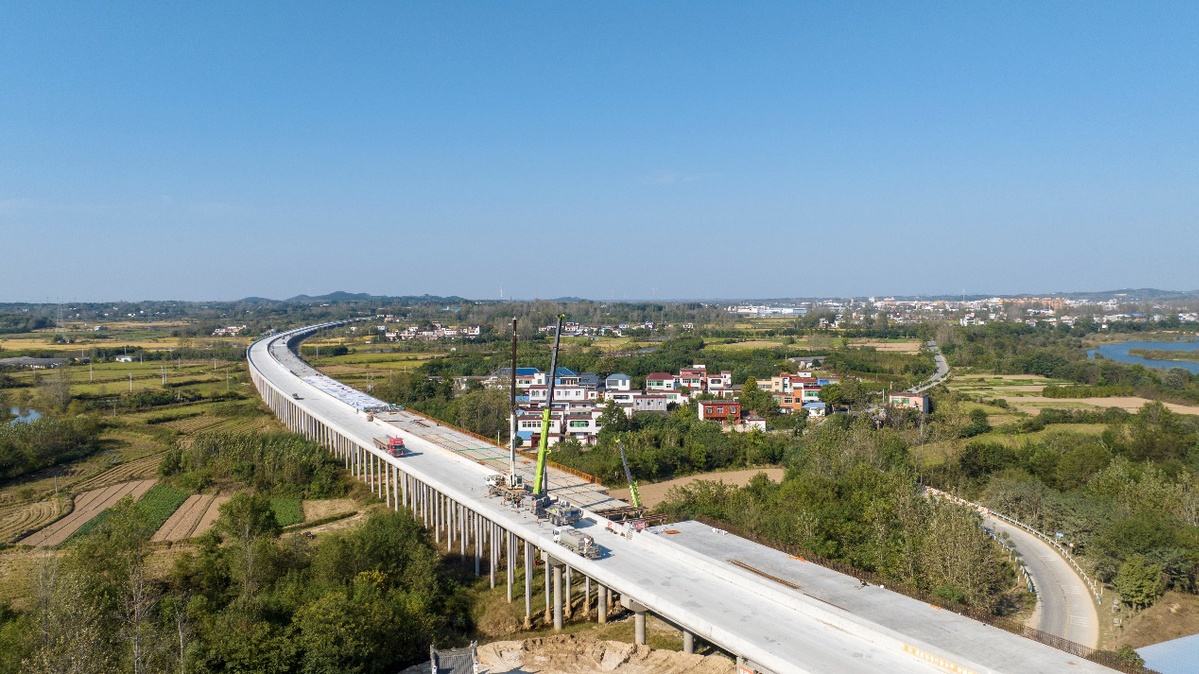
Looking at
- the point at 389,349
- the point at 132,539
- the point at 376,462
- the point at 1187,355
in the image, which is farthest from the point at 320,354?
the point at 1187,355

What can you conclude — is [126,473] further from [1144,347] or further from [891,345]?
[1144,347]

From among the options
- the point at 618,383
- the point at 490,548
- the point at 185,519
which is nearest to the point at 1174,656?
the point at 490,548

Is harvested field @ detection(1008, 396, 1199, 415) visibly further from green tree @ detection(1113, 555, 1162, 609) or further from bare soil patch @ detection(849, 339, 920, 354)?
green tree @ detection(1113, 555, 1162, 609)

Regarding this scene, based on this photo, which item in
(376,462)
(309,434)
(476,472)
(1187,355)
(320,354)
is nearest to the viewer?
(476,472)

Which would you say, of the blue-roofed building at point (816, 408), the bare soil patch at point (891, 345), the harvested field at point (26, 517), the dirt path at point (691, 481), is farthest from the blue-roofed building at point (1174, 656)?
the bare soil patch at point (891, 345)

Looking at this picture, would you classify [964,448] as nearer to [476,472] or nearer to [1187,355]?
[476,472]
